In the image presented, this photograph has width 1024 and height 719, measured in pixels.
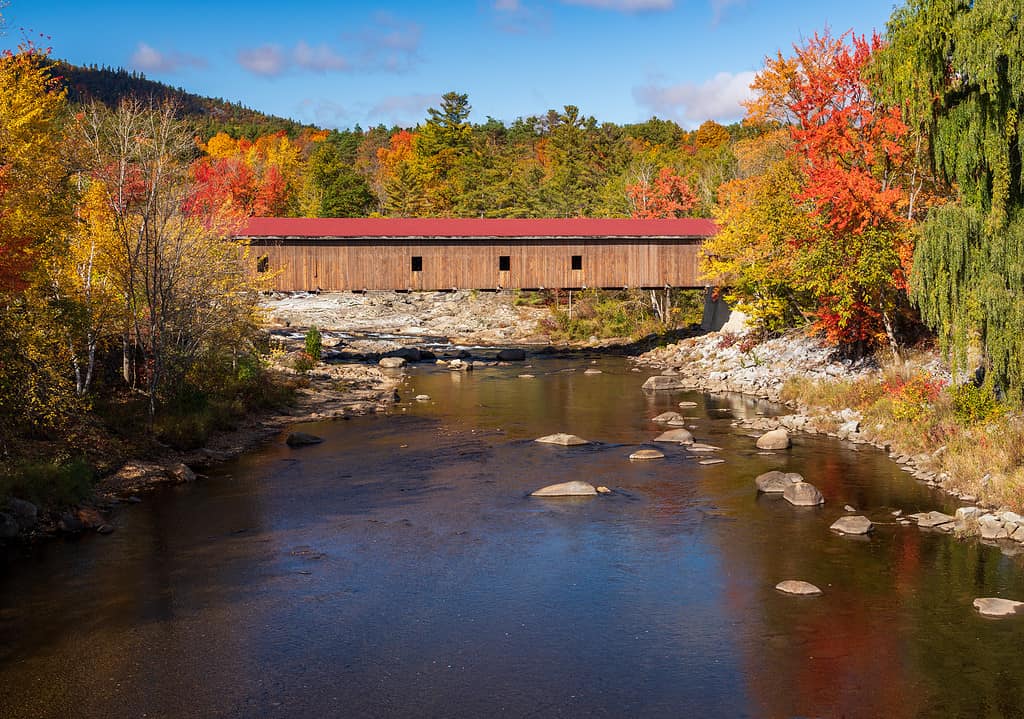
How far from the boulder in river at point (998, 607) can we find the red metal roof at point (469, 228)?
26.6 m

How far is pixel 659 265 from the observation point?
123 ft

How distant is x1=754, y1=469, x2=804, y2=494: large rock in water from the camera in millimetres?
17188

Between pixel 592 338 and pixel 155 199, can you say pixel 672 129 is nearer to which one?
pixel 592 338

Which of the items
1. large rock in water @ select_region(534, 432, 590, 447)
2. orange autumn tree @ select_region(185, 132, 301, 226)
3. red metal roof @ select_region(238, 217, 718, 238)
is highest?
orange autumn tree @ select_region(185, 132, 301, 226)

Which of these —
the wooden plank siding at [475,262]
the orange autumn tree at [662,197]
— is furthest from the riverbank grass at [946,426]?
the orange autumn tree at [662,197]

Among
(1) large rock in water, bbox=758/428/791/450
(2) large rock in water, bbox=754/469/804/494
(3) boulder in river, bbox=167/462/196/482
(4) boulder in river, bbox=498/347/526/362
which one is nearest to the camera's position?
(2) large rock in water, bbox=754/469/804/494

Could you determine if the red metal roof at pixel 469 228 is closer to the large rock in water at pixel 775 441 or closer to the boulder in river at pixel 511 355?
the boulder in river at pixel 511 355

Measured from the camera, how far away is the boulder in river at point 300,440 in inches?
877

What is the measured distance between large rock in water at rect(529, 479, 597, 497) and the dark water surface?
0.51 m

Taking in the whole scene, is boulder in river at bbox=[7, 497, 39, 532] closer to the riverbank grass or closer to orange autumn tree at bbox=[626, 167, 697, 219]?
the riverbank grass

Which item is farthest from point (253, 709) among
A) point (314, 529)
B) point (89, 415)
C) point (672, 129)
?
point (672, 129)

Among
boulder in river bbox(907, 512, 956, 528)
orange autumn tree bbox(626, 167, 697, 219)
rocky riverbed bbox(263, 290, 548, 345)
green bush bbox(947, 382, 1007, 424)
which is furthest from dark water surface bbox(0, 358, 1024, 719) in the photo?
orange autumn tree bbox(626, 167, 697, 219)

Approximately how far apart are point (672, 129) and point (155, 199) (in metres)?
68.7

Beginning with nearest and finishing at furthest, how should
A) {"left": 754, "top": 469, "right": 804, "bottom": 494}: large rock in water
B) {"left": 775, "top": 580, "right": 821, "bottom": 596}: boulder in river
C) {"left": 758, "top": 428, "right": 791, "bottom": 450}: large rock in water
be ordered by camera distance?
{"left": 775, "top": 580, "right": 821, "bottom": 596}: boulder in river → {"left": 754, "top": 469, "right": 804, "bottom": 494}: large rock in water → {"left": 758, "top": 428, "right": 791, "bottom": 450}: large rock in water
